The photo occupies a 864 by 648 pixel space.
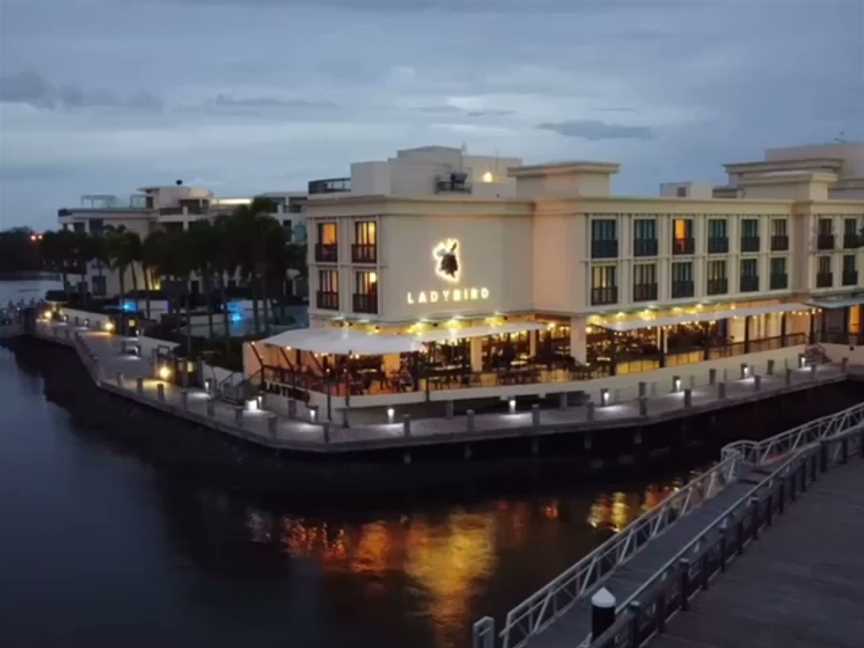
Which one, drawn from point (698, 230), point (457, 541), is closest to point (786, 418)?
point (698, 230)

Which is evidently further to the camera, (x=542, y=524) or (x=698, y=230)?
(x=698, y=230)

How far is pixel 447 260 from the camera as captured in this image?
149 feet

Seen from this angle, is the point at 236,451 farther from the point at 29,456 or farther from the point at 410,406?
the point at 29,456

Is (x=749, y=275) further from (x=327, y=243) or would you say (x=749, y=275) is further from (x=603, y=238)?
(x=327, y=243)

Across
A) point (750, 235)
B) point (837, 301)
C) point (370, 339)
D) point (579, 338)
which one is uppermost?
point (750, 235)

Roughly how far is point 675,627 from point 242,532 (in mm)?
21081

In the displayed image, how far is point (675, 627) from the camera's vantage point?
48.3 ft

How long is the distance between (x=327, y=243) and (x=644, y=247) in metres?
16.2

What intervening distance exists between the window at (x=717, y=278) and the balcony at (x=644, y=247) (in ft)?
16.9

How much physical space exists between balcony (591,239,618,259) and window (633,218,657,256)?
62.6 inches

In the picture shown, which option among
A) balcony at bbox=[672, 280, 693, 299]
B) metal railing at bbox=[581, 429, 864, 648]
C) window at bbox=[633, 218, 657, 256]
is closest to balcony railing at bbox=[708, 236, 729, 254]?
balcony at bbox=[672, 280, 693, 299]

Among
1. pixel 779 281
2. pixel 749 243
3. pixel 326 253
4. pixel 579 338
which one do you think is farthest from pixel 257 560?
pixel 779 281

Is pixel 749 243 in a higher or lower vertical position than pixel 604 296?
higher

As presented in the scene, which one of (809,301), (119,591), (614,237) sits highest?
(614,237)
